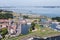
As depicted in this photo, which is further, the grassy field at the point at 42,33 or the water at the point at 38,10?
the water at the point at 38,10

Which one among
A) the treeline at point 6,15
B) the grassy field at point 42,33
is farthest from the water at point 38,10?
the grassy field at point 42,33

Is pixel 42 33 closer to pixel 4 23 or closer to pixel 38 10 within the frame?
pixel 38 10

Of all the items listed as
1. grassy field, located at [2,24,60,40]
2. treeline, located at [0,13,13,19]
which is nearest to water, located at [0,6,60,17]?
treeline, located at [0,13,13,19]

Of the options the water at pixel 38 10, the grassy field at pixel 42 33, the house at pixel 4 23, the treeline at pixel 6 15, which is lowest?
the grassy field at pixel 42 33

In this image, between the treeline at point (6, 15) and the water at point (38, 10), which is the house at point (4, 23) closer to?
the treeline at point (6, 15)

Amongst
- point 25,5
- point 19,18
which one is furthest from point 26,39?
point 25,5

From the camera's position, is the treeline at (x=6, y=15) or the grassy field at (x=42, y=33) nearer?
the grassy field at (x=42, y=33)

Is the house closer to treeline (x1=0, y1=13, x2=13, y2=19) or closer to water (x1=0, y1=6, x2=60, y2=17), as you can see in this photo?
treeline (x1=0, y1=13, x2=13, y2=19)

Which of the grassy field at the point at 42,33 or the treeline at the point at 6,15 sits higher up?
the treeline at the point at 6,15

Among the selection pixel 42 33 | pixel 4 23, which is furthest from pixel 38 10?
pixel 4 23

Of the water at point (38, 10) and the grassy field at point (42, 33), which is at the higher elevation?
the water at point (38, 10)

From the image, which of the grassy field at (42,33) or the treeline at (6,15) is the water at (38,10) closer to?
the treeline at (6,15)
